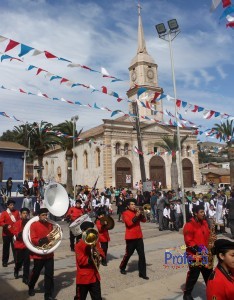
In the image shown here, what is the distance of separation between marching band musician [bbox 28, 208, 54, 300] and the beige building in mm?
28390

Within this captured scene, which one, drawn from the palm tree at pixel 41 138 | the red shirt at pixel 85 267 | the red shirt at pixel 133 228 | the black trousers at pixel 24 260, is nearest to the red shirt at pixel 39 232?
the black trousers at pixel 24 260

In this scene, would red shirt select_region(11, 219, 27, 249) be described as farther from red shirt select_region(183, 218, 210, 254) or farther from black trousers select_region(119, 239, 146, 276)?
red shirt select_region(183, 218, 210, 254)

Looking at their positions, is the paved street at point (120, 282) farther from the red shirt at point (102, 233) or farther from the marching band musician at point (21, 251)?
the red shirt at point (102, 233)

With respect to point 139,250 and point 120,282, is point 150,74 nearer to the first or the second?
point 139,250

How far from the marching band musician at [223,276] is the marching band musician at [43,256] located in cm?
382

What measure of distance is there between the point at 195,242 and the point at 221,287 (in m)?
3.13

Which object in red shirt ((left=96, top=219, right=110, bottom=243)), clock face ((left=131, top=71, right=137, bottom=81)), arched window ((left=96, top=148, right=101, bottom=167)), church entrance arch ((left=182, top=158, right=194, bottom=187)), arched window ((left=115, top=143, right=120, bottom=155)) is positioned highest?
clock face ((left=131, top=71, right=137, bottom=81))

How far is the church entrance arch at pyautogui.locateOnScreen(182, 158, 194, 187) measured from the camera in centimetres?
4282

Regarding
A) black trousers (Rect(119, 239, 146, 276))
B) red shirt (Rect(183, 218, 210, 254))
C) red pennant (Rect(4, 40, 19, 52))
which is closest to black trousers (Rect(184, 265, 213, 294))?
red shirt (Rect(183, 218, 210, 254))

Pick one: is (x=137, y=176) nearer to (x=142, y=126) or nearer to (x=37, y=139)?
(x=142, y=126)

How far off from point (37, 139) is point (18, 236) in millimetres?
27127

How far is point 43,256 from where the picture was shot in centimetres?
605

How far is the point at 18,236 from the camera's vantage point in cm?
734

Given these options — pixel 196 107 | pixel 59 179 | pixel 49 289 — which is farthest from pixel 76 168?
pixel 49 289
